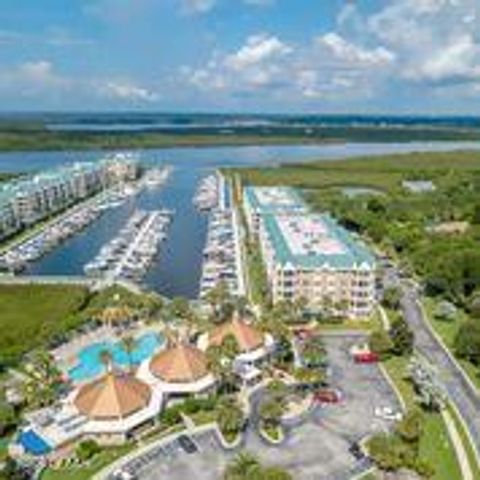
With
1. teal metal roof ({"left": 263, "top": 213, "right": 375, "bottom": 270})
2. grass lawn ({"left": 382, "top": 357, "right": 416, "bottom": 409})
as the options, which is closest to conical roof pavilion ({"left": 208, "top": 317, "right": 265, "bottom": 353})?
grass lawn ({"left": 382, "top": 357, "right": 416, "bottom": 409})

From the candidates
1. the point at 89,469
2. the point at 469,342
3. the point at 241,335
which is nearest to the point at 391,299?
the point at 469,342

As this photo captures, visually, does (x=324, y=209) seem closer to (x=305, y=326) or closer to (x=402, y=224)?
(x=402, y=224)

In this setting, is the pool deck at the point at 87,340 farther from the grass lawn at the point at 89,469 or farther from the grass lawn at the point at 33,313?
the grass lawn at the point at 89,469

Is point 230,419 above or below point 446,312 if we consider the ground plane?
above

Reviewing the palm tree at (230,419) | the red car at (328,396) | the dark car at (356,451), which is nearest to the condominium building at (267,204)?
the red car at (328,396)

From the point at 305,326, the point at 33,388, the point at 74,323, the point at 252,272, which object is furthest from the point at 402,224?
the point at 33,388

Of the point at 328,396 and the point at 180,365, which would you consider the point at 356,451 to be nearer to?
the point at 328,396
